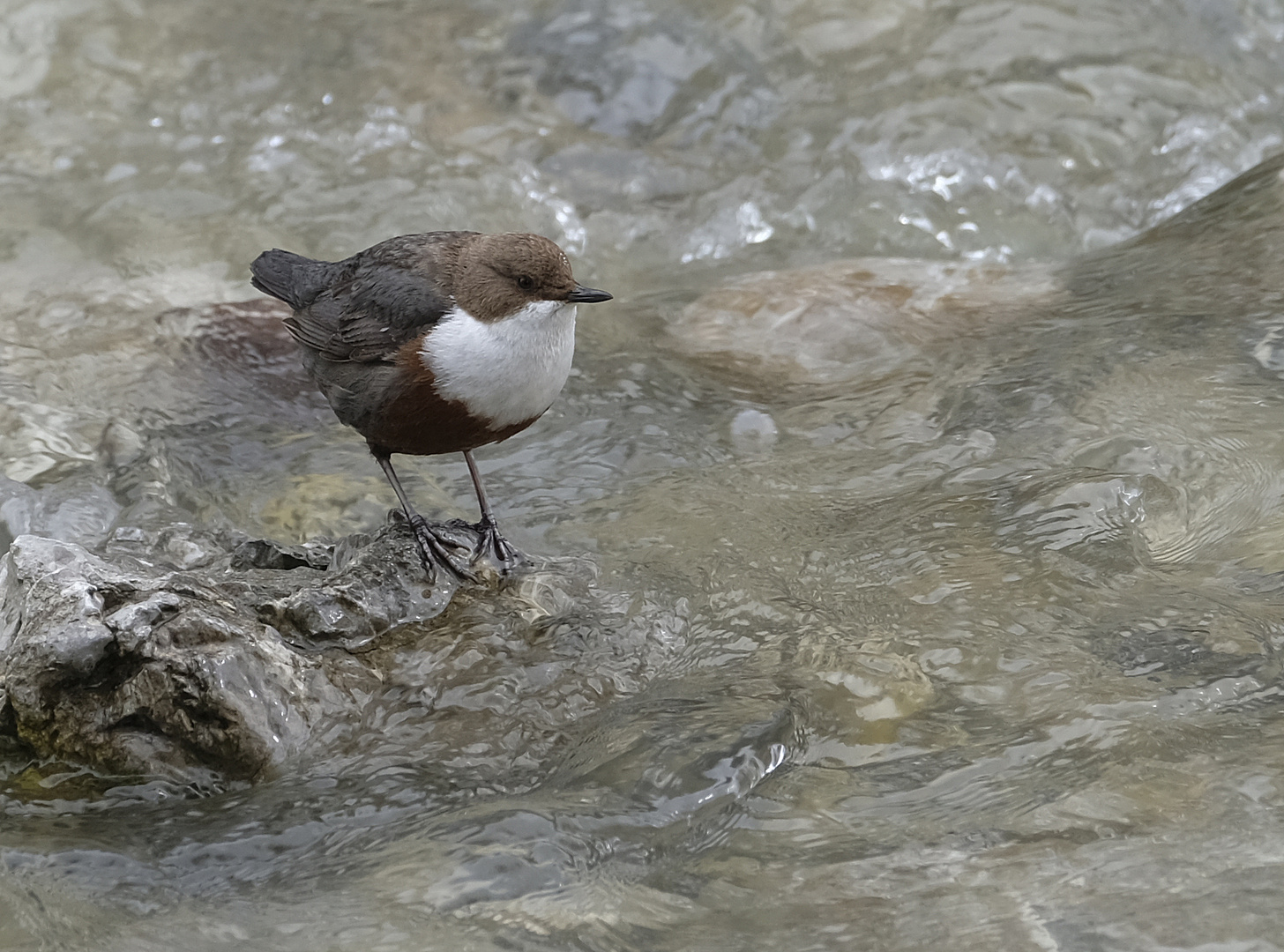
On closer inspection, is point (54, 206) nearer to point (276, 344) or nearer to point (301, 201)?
point (301, 201)

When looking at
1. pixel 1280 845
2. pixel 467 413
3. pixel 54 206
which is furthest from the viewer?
pixel 54 206

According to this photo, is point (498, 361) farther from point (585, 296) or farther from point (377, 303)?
point (377, 303)

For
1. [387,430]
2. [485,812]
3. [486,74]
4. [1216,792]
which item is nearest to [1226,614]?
[1216,792]

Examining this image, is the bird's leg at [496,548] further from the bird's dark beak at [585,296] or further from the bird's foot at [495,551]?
the bird's dark beak at [585,296]

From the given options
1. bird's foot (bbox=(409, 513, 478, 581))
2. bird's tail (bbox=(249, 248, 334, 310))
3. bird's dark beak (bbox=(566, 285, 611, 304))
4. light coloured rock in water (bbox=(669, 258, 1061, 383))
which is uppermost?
bird's dark beak (bbox=(566, 285, 611, 304))

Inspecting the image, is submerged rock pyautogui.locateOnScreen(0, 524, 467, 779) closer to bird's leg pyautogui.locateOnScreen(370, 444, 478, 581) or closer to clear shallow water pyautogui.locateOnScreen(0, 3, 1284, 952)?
clear shallow water pyautogui.locateOnScreen(0, 3, 1284, 952)

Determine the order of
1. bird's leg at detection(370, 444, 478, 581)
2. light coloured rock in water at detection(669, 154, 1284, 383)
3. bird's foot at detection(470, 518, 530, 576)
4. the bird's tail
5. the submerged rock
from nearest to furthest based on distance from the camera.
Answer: the submerged rock
bird's leg at detection(370, 444, 478, 581)
bird's foot at detection(470, 518, 530, 576)
the bird's tail
light coloured rock in water at detection(669, 154, 1284, 383)

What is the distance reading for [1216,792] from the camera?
7.70ft

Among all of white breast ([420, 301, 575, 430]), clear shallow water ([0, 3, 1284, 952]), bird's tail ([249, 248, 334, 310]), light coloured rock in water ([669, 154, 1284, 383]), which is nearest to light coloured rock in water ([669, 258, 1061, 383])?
light coloured rock in water ([669, 154, 1284, 383])

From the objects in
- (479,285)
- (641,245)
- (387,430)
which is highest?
(479,285)

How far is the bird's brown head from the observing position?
313 cm

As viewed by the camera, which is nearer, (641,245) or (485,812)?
(485,812)

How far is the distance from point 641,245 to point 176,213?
2.10m

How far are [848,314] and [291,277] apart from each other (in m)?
2.09
